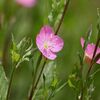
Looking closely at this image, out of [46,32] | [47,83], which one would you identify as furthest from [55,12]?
[47,83]

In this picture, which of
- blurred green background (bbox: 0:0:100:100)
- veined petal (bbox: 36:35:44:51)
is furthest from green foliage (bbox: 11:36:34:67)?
blurred green background (bbox: 0:0:100:100)

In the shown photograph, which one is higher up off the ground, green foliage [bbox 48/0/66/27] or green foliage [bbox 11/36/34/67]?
green foliage [bbox 48/0/66/27]

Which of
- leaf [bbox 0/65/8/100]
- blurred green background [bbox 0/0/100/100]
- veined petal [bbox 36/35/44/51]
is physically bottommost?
blurred green background [bbox 0/0/100/100]

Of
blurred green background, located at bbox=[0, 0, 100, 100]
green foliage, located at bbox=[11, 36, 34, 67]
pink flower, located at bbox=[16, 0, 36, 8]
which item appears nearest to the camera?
green foliage, located at bbox=[11, 36, 34, 67]

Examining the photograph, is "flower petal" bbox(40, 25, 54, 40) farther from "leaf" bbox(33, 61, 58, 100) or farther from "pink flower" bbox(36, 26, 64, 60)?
"leaf" bbox(33, 61, 58, 100)

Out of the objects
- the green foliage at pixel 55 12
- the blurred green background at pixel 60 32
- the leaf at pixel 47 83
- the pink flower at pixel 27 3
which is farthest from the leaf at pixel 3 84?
the pink flower at pixel 27 3

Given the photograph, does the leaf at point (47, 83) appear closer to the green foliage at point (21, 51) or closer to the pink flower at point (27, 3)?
the green foliage at point (21, 51)

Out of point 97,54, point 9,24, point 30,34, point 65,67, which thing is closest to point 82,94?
point 97,54
